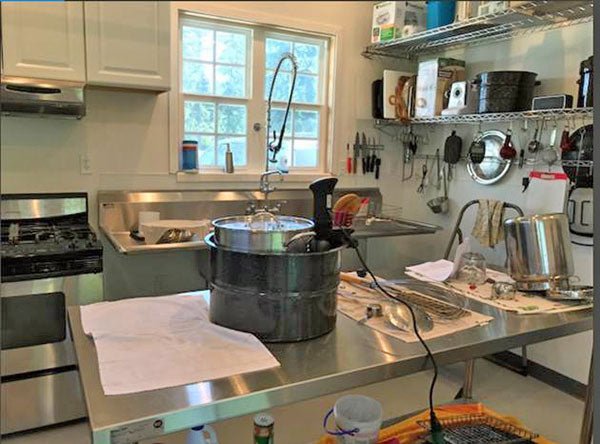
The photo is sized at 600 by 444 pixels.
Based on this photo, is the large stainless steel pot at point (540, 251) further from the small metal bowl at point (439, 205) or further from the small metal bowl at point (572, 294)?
the small metal bowl at point (439, 205)

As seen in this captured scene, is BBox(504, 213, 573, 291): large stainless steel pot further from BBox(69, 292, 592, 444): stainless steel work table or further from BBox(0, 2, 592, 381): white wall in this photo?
BBox(0, 2, 592, 381): white wall

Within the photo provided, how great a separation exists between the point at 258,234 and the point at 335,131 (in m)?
2.61

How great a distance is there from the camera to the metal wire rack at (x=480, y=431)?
1489mm

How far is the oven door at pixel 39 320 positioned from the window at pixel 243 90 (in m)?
1.26

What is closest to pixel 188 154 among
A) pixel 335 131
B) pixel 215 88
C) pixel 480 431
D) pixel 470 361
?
pixel 215 88

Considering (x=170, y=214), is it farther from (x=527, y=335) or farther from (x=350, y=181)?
(x=527, y=335)

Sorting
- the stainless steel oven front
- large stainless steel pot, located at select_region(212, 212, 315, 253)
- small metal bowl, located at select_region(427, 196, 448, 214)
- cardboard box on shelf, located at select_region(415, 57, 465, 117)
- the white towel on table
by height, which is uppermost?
cardboard box on shelf, located at select_region(415, 57, 465, 117)

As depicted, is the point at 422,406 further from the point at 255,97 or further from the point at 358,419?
the point at 255,97

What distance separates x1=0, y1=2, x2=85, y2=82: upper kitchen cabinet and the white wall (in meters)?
0.35

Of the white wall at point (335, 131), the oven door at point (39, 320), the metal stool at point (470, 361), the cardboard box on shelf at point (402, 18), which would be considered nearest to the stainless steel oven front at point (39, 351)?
the oven door at point (39, 320)

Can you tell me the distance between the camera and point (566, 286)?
5.03ft

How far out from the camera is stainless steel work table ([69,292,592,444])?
0.82m

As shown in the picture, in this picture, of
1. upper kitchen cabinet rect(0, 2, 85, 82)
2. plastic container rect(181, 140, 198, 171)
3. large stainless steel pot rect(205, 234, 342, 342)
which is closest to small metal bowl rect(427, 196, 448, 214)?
plastic container rect(181, 140, 198, 171)

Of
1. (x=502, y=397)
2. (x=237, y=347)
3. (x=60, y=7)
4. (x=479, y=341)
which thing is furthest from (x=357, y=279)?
(x=60, y=7)
